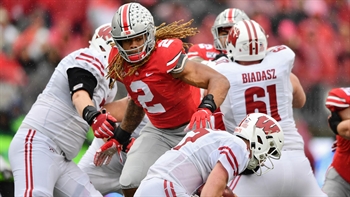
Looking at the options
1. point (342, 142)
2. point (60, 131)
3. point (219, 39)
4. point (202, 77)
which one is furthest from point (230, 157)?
point (219, 39)

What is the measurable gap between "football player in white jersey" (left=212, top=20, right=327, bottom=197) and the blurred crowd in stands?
248 centimetres

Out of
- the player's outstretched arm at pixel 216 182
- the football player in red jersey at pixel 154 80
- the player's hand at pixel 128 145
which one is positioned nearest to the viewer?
the player's outstretched arm at pixel 216 182

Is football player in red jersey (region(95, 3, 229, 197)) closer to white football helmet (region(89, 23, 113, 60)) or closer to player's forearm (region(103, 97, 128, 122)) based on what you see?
white football helmet (region(89, 23, 113, 60))

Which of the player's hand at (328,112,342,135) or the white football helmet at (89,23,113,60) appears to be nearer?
the white football helmet at (89,23,113,60)

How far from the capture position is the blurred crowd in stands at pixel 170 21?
690cm

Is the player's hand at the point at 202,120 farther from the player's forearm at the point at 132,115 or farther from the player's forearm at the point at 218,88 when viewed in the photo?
the player's forearm at the point at 132,115

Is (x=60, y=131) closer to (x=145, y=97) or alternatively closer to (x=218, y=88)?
(x=145, y=97)

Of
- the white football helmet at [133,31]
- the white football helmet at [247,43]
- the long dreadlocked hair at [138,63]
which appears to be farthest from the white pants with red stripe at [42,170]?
the white football helmet at [247,43]

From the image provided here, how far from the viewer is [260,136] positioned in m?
3.78

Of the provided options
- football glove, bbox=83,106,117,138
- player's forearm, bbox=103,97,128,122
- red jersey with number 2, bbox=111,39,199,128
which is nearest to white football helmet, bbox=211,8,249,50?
player's forearm, bbox=103,97,128,122

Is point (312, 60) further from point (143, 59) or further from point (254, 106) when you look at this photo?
point (143, 59)

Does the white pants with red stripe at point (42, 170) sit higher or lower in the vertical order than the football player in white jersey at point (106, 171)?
higher

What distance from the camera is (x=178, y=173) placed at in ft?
11.5

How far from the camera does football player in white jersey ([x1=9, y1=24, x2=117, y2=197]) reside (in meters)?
4.39
